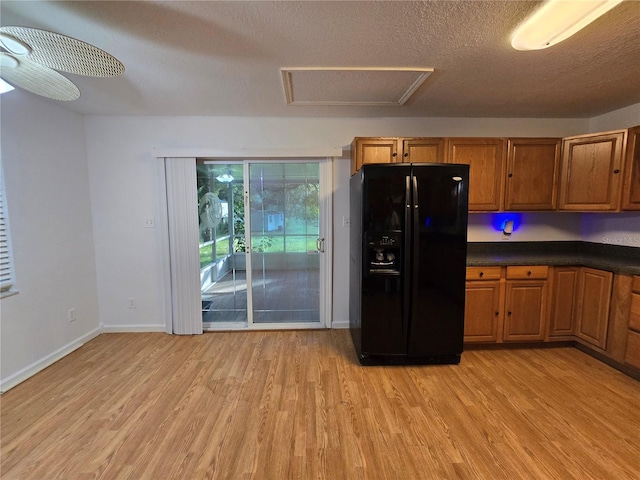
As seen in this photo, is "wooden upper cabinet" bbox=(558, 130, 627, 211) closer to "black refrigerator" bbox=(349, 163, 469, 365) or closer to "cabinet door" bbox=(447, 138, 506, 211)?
"cabinet door" bbox=(447, 138, 506, 211)

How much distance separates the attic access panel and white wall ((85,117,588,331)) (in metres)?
0.49

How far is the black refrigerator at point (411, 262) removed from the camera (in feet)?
7.75

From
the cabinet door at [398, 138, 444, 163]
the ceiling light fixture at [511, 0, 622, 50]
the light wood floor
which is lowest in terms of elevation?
the light wood floor

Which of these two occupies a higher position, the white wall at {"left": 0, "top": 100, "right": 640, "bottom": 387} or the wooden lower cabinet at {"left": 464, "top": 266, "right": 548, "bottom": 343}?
the white wall at {"left": 0, "top": 100, "right": 640, "bottom": 387}

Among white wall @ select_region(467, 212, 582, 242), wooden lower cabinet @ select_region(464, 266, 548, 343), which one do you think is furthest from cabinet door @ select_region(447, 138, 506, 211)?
wooden lower cabinet @ select_region(464, 266, 548, 343)

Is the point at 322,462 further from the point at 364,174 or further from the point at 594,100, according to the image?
the point at 594,100

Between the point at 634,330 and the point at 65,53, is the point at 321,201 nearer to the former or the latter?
the point at 65,53

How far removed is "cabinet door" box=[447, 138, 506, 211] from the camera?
2.80 m

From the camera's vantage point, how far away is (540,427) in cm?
182

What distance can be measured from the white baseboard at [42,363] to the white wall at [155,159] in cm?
29

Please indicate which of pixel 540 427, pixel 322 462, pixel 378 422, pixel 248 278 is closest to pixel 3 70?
pixel 248 278

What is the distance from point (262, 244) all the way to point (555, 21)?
2.95 meters

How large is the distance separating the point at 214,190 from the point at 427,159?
2.41 metres

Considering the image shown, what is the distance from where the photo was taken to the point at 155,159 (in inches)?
122
